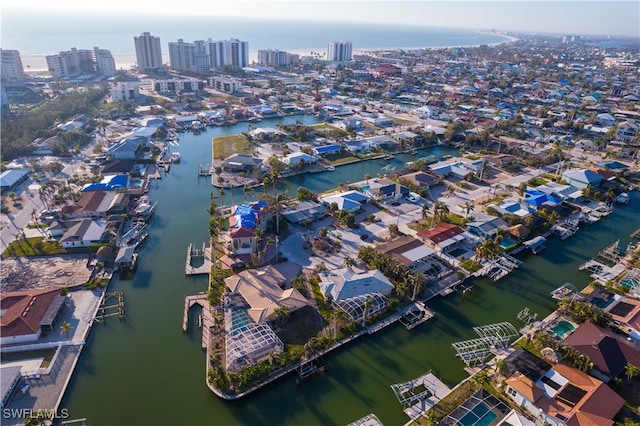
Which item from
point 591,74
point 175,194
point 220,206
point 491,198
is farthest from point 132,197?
point 591,74

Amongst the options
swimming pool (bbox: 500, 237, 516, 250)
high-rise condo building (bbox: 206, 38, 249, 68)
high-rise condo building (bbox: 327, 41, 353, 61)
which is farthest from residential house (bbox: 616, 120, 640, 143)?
high-rise condo building (bbox: 327, 41, 353, 61)

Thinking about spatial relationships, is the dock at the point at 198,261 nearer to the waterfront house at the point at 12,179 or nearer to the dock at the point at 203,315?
the dock at the point at 203,315

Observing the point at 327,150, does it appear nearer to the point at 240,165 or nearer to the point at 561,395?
the point at 240,165

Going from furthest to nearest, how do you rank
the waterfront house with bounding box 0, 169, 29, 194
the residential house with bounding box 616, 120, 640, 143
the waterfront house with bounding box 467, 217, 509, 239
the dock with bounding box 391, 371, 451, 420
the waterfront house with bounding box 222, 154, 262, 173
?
the residential house with bounding box 616, 120, 640, 143 < the waterfront house with bounding box 222, 154, 262, 173 < the waterfront house with bounding box 0, 169, 29, 194 < the waterfront house with bounding box 467, 217, 509, 239 < the dock with bounding box 391, 371, 451, 420

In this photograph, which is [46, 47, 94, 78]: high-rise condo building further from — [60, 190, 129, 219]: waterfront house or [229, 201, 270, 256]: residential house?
[229, 201, 270, 256]: residential house

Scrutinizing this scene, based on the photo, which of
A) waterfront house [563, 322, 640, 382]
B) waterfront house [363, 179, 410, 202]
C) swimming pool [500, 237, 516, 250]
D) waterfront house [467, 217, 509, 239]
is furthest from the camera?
waterfront house [363, 179, 410, 202]

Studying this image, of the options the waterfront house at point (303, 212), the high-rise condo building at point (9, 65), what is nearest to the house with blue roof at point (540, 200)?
the waterfront house at point (303, 212)

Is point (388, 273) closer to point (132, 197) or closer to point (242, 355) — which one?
point (242, 355)
